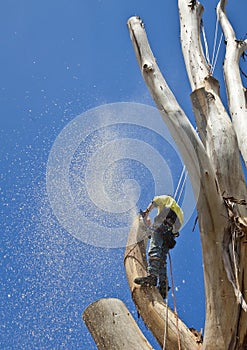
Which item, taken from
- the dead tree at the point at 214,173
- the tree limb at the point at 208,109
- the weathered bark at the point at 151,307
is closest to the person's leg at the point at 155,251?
the weathered bark at the point at 151,307

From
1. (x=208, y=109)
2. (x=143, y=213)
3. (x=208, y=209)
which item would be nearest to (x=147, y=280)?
(x=143, y=213)

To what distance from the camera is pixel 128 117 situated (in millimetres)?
3100

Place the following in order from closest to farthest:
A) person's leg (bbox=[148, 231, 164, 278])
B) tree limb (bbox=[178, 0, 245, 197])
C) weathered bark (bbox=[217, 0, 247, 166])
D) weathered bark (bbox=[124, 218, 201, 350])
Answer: weathered bark (bbox=[124, 218, 201, 350]) < tree limb (bbox=[178, 0, 245, 197]) < weathered bark (bbox=[217, 0, 247, 166]) < person's leg (bbox=[148, 231, 164, 278])

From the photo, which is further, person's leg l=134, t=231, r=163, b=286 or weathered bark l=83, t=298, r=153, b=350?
person's leg l=134, t=231, r=163, b=286

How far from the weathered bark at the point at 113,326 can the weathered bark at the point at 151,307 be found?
0.25 m

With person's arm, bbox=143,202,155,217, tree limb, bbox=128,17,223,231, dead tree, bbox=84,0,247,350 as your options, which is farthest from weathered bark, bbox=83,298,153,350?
person's arm, bbox=143,202,155,217

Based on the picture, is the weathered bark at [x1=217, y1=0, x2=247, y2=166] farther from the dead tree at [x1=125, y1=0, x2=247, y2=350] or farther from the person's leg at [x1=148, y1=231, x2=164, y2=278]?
the person's leg at [x1=148, y1=231, x2=164, y2=278]

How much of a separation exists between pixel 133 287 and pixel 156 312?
353 mm

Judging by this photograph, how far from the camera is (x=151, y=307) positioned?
3.21m

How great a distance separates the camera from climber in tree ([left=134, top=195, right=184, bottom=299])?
354cm

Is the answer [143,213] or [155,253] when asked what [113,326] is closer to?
[143,213]

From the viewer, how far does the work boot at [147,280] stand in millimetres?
3411

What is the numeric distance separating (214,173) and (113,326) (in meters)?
0.97

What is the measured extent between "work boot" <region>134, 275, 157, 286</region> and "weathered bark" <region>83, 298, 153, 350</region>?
539mm
